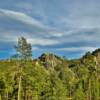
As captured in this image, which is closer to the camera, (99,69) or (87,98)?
(87,98)

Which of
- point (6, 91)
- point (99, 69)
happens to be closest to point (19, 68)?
point (6, 91)

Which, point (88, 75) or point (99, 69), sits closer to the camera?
point (88, 75)

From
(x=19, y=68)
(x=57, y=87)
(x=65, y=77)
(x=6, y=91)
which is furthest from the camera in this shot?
(x=65, y=77)

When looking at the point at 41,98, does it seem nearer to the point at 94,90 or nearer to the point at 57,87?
the point at 57,87

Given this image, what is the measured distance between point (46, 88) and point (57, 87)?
3.94 meters

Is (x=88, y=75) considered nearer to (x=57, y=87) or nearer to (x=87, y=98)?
(x=87, y=98)

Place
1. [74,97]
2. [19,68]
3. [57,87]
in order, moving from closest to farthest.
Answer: [19,68] < [57,87] < [74,97]

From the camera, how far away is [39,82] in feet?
319

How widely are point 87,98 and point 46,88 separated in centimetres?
2222

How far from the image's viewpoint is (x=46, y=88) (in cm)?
10012

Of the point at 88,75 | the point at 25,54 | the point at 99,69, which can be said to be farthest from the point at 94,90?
the point at 25,54

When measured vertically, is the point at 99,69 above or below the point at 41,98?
above

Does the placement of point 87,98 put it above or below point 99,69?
below

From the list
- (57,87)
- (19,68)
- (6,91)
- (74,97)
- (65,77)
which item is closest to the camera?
(19,68)
